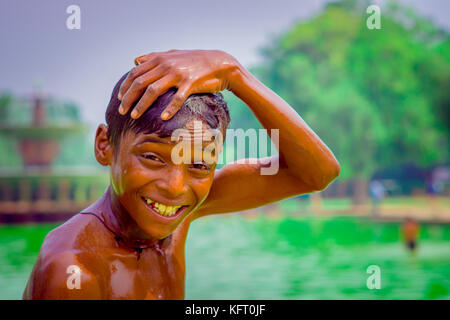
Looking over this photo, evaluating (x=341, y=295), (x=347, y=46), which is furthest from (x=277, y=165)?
(x=347, y=46)

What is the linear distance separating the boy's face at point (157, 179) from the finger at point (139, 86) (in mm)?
96

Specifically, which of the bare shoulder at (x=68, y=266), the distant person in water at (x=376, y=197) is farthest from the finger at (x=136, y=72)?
the distant person in water at (x=376, y=197)

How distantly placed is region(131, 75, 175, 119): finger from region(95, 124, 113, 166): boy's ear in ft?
0.84

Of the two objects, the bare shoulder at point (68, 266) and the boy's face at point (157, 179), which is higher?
the boy's face at point (157, 179)

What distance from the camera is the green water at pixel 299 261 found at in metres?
10.7

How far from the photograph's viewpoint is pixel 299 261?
545 inches

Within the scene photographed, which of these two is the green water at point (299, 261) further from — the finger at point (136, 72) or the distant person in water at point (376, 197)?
the finger at point (136, 72)

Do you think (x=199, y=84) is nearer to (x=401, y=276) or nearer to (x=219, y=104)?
(x=219, y=104)

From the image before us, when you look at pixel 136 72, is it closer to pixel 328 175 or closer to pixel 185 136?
pixel 185 136

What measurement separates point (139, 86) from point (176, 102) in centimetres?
12

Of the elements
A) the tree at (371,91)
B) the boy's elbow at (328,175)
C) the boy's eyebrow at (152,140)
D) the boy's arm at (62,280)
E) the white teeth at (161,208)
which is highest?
the tree at (371,91)

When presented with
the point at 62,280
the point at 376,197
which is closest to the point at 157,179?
the point at 62,280

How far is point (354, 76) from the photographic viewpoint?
86.2ft
